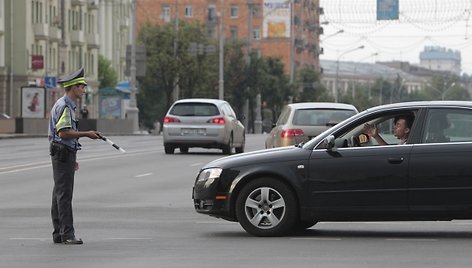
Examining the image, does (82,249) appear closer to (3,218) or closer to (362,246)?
(362,246)

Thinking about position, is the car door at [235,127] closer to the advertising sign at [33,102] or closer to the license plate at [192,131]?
the license plate at [192,131]

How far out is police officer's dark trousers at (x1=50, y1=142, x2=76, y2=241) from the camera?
13203mm

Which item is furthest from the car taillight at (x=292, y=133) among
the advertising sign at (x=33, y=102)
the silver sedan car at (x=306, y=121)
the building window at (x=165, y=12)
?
the building window at (x=165, y=12)

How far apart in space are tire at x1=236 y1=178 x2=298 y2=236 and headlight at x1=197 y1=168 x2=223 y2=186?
1.13 feet

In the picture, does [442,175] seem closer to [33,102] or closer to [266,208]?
[266,208]

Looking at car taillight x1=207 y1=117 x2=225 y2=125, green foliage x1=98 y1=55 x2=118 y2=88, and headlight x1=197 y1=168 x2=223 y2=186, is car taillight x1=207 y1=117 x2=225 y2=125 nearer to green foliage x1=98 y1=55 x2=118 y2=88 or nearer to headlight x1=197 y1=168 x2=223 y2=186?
headlight x1=197 y1=168 x2=223 y2=186

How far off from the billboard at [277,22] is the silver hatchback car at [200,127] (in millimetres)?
111046

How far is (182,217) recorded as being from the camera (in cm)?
1680

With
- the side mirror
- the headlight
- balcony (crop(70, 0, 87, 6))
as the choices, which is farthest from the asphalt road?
balcony (crop(70, 0, 87, 6))

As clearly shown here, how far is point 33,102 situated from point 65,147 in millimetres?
58268

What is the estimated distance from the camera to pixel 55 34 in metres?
91.5

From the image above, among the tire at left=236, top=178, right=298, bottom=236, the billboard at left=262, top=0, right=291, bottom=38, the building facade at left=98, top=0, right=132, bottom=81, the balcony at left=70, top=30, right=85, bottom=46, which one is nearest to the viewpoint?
the tire at left=236, top=178, right=298, bottom=236

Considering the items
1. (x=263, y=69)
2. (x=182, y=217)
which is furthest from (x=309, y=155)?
(x=263, y=69)

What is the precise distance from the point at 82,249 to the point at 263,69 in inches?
4038
